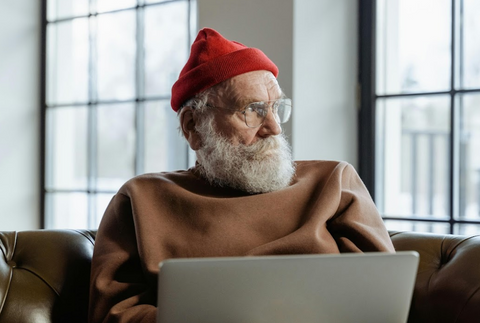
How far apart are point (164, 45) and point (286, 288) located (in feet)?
8.09

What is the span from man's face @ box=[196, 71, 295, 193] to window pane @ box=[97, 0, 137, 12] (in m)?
1.86

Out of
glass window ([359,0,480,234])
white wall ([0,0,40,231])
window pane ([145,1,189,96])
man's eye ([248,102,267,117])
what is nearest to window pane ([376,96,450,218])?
glass window ([359,0,480,234])

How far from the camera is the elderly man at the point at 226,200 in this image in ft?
5.11

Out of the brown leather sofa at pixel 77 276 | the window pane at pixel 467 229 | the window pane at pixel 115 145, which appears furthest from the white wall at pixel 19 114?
the window pane at pixel 467 229

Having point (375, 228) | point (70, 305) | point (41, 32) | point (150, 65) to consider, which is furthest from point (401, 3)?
point (41, 32)

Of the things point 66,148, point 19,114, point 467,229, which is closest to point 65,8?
point 19,114

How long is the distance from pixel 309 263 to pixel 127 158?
8.54 ft

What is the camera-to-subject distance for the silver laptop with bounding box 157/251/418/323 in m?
0.98

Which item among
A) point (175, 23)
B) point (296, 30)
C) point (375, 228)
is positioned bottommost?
point (375, 228)

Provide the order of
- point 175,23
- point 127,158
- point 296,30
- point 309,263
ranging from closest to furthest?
point 309,263, point 296,30, point 175,23, point 127,158

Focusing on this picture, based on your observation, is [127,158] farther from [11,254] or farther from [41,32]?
[11,254]

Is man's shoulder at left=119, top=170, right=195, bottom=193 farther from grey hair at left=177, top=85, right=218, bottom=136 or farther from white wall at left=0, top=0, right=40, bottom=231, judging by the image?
white wall at left=0, top=0, right=40, bottom=231

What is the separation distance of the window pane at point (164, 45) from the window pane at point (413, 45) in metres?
1.10

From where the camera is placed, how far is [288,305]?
103 centimetres
